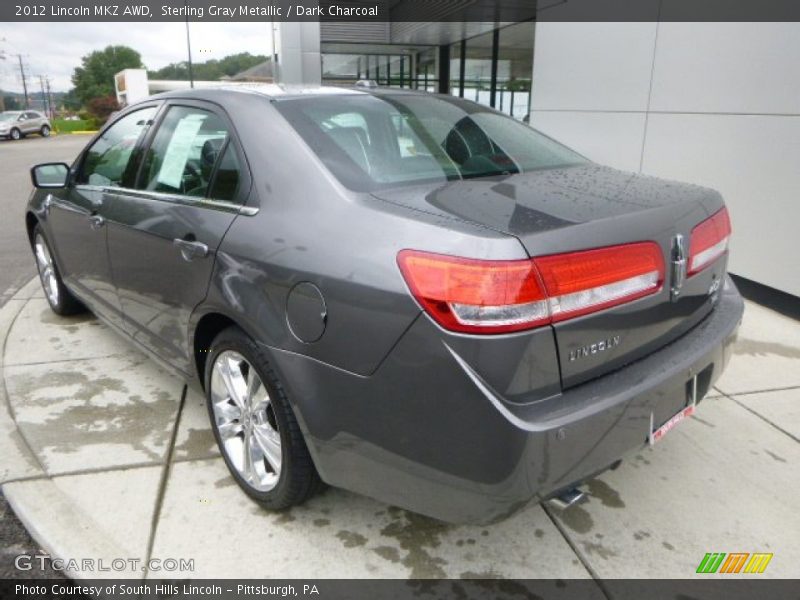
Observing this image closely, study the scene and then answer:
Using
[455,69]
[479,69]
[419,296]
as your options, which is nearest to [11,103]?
[455,69]

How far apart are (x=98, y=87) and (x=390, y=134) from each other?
114879mm

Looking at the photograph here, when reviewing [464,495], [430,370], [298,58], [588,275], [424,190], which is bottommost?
[464,495]

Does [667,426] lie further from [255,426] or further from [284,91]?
[284,91]

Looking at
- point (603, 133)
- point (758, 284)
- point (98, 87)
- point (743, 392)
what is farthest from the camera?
point (98, 87)

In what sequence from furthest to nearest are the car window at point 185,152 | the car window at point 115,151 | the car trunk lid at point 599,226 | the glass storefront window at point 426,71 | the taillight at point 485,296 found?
the glass storefront window at point 426,71 → the car window at point 115,151 → the car window at point 185,152 → the car trunk lid at point 599,226 → the taillight at point 485,296

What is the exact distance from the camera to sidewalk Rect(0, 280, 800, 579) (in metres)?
2.28

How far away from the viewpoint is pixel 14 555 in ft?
7.74

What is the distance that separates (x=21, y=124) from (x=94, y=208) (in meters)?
40.1

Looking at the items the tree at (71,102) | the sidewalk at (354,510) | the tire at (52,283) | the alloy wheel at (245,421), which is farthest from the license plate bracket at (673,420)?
the tree at (71,102)

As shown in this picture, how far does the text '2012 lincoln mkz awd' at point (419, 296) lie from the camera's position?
1734mm

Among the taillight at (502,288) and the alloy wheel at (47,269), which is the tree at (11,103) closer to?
the alloy wheel at (47,269)

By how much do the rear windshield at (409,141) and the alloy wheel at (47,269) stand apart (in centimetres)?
303

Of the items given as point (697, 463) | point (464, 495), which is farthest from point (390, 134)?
point (697, 463)

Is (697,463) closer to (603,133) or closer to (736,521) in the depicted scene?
(736,521)
